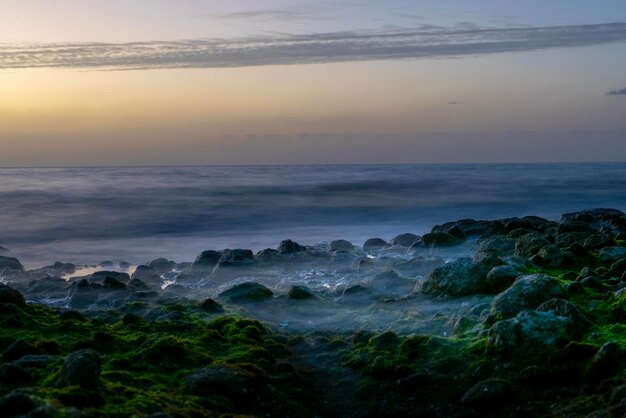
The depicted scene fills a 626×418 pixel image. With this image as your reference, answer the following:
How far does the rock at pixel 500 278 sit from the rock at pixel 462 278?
0.06 metres

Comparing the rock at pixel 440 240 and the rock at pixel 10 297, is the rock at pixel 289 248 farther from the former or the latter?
the rock at pixel 10 297

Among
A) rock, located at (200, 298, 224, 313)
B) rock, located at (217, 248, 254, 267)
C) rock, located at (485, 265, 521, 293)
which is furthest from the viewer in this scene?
rock, located at (217, 248, 254, 267)

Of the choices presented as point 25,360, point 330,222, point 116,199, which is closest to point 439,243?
point 25,360

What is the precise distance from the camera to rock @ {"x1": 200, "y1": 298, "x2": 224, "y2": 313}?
1530 cm

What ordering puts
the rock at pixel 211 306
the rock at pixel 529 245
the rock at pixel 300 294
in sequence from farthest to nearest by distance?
the rock at pixel 529 245
the rock at pixel 300 294
the rock at pixel 211 306

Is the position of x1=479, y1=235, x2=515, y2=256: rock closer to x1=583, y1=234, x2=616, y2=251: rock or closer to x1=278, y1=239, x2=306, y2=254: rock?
x1=583, y1=234, x2=616, y2=251: rock

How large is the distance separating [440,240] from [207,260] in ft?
26.1

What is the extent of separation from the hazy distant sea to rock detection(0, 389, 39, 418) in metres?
22.6

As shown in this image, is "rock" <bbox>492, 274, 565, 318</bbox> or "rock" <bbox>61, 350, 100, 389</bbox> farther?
"rock" <bbox>492, 274, 565, 318</bbox>

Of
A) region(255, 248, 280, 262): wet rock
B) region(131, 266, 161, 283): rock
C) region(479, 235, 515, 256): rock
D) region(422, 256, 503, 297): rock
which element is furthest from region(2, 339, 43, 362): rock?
region(255, 248, 280, 262): wet rock

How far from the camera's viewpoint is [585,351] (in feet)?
31.3

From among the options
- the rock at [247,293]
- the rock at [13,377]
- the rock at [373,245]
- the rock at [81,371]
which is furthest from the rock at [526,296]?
the rock at [373,245]

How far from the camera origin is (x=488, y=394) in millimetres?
9188

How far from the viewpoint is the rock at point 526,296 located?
457 inches
